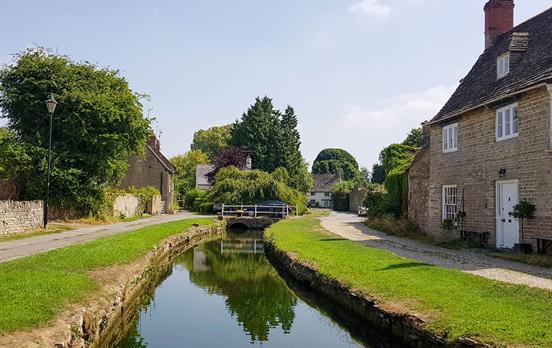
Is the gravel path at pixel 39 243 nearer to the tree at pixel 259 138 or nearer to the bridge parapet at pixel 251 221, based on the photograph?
the bridge parapet at pixel 251 221

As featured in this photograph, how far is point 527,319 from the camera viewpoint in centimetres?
893

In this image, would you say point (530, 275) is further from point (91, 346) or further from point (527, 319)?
point (91, 346)

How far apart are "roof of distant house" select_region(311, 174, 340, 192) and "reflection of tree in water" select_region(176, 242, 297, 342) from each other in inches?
3536

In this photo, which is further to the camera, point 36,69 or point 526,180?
point 36,69

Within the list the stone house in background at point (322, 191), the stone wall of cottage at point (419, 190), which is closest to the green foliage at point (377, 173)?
the stone house in background at point (322, 191)

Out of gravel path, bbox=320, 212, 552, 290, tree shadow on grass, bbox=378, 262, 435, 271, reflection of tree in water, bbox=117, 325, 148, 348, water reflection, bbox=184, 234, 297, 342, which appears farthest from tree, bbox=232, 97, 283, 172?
reflection of tree in water, bbox=117, 325, 148, 348

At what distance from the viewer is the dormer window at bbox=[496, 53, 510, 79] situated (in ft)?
71.3

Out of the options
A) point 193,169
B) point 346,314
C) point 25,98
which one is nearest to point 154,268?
point 346,314

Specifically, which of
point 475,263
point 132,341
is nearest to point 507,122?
point 475,263

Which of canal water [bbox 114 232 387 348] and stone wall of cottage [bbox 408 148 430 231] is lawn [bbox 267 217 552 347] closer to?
canal water [bbox 114 232 387 348]

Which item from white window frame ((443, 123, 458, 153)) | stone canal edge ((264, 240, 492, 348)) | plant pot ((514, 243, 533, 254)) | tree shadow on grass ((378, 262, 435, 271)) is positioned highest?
white window frame ((443, 123, 458, 153))

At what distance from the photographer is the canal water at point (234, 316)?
11.8 metres

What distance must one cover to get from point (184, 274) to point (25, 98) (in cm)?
1773

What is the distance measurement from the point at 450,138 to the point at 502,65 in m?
4.07
